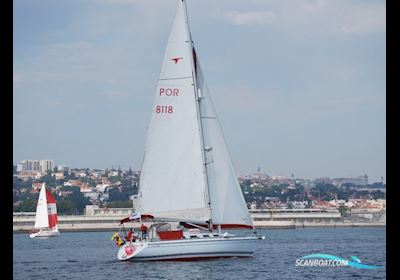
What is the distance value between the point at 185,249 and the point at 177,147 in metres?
3.76

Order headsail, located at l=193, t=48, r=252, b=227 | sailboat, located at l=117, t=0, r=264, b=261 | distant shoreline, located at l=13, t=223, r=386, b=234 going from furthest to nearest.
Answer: distant shoreline, located at l=13, t=223, r=386, b=234, headsail, located at l=193, t=48, r=252, b=227, sailboat, located at l=117, t=0, r=264, b=261

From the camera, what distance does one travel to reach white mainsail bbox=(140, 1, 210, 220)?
99.3ft

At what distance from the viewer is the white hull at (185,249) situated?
28875mm

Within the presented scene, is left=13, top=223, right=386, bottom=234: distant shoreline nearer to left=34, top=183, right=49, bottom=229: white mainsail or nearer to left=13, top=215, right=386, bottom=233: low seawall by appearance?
left=13, top=215, right=386, bottom=233: low seawall

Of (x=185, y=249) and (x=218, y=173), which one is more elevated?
(x=218, y=173)

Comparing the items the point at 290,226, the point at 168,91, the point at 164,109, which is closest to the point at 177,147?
the point at 164,109

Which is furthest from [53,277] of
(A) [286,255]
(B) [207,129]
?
(A) [286,255]

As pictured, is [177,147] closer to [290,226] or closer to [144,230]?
[144,230]

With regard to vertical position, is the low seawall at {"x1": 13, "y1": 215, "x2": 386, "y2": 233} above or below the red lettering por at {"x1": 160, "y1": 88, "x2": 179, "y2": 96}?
below

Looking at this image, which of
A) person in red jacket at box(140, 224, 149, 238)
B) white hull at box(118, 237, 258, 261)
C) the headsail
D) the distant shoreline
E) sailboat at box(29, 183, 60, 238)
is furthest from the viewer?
the distant shoreline

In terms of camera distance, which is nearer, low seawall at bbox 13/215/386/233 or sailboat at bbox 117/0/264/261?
sailboat at bbox 117/0/264/261

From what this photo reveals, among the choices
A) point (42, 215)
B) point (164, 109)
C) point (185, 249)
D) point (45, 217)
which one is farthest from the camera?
point (42, 215)

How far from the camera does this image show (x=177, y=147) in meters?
30.4

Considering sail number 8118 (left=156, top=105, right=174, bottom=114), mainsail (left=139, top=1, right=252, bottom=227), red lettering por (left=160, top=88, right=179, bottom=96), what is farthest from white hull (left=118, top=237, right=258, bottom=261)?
red lettering por (left=160, top=88, right=179, bottom=96)
